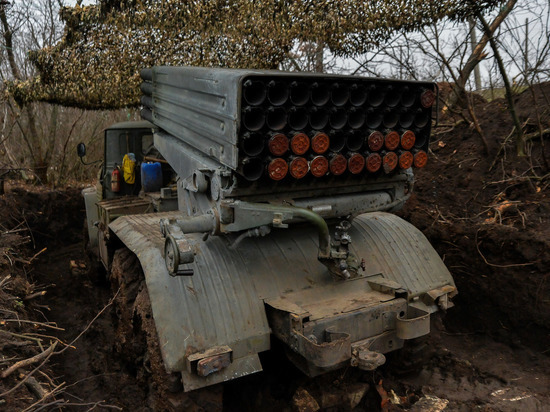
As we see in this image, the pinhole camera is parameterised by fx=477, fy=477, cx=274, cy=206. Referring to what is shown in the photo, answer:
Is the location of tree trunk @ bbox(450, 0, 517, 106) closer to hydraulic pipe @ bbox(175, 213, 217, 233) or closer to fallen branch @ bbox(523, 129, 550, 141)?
fallen branch @ bbox(523, 129, 550, 141)

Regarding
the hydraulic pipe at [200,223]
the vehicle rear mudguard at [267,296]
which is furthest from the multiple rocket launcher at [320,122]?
the vehicle rear mudguard at [267,296]

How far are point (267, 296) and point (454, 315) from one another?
9.86 feet

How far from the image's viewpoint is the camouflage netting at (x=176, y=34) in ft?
23.2

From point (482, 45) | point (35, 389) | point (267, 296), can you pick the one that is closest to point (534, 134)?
point (482, 45)

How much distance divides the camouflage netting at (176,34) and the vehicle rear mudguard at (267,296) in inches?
155

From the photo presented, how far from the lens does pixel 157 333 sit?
328 cm

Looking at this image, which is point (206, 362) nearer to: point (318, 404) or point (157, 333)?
point (157, 333)

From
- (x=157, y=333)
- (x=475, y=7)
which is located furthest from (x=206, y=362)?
(x=475, y=7)

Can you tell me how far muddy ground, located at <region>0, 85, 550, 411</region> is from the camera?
387 centimetres

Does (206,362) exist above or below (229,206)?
below

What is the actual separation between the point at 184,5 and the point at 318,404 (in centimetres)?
593

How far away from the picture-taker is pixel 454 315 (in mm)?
5539

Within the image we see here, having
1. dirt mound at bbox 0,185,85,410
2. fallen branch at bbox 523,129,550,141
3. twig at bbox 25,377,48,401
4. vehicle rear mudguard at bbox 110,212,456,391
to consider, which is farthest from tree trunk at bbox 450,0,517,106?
twig at bbox 25,377,48,401

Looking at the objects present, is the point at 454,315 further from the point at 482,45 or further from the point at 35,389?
the point at 35,389
